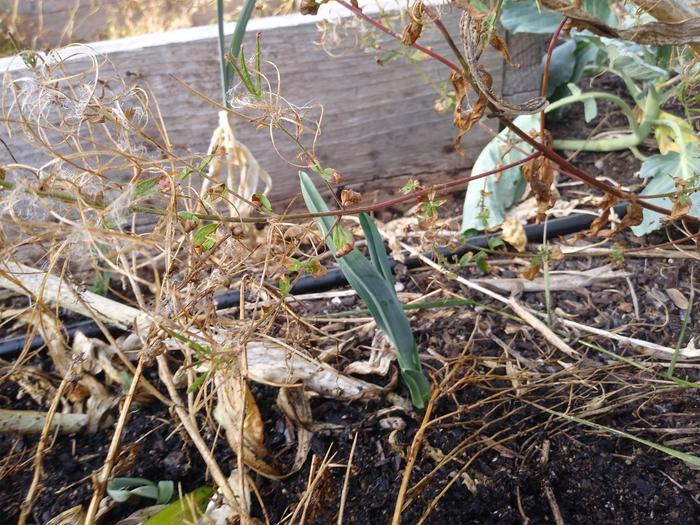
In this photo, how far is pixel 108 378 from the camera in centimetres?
101

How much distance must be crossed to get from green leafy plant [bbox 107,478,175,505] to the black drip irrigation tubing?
1.20ft

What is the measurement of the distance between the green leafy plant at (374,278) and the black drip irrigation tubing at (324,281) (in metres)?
0.31

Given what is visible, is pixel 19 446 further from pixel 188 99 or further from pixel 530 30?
pixel 530 30

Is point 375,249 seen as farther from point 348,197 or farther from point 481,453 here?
point 481,453

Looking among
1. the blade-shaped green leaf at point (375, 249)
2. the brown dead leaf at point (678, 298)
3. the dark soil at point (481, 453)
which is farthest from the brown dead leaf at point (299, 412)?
the brown dead leaf at point (678, 298)

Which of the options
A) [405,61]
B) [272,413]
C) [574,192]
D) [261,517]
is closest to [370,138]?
[405,61]

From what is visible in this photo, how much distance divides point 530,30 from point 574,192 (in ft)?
1.45

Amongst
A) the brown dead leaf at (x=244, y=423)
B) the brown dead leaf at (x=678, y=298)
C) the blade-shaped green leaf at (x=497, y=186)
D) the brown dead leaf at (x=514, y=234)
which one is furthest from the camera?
the blade-shaped green leaf at (x=497, y=186)

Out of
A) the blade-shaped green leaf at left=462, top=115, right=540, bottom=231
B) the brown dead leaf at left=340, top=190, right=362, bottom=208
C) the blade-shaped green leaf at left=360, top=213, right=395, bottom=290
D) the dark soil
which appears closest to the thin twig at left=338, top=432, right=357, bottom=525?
the dark soil

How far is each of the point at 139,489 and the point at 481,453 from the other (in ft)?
1.63

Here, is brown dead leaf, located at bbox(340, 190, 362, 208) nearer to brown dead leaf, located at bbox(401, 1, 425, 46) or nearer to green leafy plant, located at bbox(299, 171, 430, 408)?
green leafy plant, located at bbox(299, 171, 430, 408)

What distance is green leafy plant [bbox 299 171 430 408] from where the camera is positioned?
2.28ft

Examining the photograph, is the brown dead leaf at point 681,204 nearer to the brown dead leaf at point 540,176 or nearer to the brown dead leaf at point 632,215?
the brown dead leaf at point 632,215

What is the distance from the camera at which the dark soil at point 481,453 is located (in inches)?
29.4
